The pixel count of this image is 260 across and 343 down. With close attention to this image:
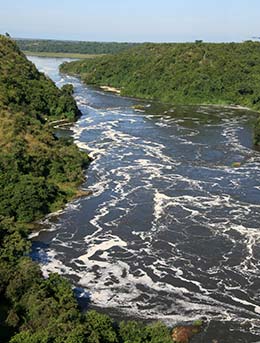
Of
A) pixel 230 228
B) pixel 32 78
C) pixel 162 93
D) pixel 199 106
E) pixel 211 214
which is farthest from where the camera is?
pixel 162 93

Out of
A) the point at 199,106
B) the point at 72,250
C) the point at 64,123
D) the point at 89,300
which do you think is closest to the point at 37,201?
the point at 72,250

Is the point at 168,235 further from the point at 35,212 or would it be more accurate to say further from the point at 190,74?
the point at 190,74

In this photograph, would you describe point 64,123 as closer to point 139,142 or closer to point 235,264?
point 139,142

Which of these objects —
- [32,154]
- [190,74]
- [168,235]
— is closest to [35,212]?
[168,235]

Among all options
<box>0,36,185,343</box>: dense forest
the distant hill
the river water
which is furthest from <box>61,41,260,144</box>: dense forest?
the river water

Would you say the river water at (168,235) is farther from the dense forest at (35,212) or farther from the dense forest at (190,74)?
the dense forest at (190,74)

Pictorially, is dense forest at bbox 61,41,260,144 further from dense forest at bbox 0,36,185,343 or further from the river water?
the river water

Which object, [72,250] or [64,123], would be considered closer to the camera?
[72,250]
